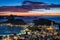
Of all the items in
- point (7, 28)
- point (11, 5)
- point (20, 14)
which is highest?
point (11, 5)

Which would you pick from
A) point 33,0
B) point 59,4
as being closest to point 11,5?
point 33,0

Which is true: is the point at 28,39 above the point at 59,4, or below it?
below

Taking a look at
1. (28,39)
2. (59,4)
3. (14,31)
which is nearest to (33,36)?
(28,39)

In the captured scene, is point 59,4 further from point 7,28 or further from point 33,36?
point 7,28

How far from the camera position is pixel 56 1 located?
1.76m

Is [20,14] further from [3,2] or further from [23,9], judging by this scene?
[3,2]

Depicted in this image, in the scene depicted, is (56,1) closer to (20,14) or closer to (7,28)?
(20,14)

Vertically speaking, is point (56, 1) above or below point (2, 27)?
above

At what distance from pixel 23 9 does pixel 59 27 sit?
17.8 inches

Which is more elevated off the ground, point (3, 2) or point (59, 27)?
point (3, 2)

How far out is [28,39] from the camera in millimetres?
1737

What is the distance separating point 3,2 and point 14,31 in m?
0.35

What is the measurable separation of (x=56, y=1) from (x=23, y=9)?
380mm

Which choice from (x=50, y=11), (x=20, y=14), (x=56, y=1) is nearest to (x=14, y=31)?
(x=20, y=14)
